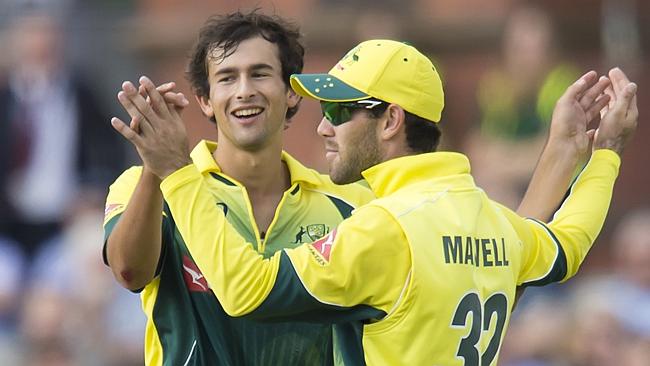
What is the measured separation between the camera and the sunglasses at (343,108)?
17.6ft

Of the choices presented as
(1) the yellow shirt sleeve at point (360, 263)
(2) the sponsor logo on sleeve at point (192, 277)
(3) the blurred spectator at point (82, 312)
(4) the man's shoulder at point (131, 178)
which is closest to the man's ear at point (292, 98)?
(4) the man's shoulder at point (131, 178)

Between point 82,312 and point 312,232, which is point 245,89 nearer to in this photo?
point 312,232

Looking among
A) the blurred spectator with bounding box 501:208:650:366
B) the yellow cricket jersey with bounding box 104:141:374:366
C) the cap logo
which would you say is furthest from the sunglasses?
the blurred spectator with bounding box 501:208:650:366

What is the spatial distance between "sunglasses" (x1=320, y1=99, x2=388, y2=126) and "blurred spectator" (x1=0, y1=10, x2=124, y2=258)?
6.00 metres

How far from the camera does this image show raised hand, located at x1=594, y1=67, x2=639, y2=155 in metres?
6.02

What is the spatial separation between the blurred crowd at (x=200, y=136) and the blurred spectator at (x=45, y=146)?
0.03 feet

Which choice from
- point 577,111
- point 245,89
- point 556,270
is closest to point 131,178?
point 245,89

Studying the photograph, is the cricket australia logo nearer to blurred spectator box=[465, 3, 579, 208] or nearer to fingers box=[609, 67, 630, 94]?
fingers box=[609, 67, 630, 94]

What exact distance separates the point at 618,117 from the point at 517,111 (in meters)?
4.92

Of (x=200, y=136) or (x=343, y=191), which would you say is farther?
(x=200, y=136)

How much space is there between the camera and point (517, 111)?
1093 centimetres

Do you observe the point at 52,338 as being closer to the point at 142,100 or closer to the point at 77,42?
the point at 77,42

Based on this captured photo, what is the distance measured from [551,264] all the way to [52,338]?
18.2ft

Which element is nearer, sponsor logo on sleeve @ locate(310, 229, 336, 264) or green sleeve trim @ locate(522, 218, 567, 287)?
sponsor logo on sleeve @ locate(310, 229, 336, 264)
